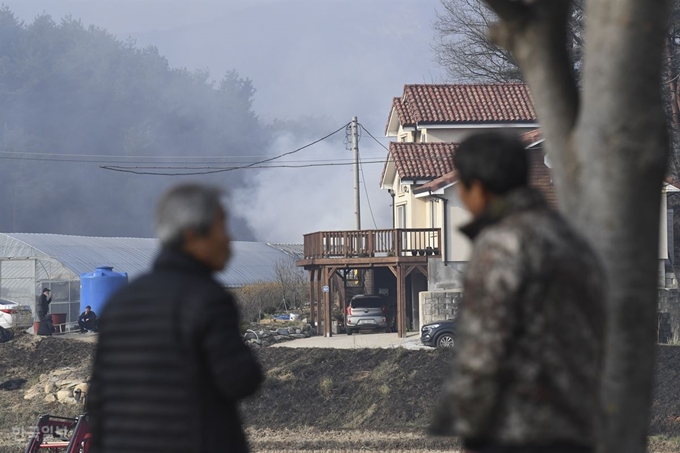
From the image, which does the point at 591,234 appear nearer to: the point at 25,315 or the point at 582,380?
the point at 582,380

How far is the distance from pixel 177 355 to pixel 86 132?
9135 cm

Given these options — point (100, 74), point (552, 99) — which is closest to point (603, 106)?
point (552, 99)

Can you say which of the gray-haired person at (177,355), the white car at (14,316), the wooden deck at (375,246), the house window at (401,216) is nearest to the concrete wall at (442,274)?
the wooden deck at (375,246)

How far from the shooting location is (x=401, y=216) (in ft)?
141

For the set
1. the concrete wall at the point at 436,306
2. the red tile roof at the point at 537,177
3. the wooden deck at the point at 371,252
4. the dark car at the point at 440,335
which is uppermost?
the red tile roof at the point at 537,177

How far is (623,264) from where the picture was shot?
4461mm

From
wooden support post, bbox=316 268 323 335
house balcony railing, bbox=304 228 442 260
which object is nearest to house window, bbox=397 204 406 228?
house balcony railing, bbox=304 228 442 260

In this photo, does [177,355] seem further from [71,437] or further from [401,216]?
[401,216]

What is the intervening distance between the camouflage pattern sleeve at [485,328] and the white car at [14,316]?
32316 millimetres

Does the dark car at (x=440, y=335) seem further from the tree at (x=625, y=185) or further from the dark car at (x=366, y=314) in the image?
the tree at (x=625, y=185)

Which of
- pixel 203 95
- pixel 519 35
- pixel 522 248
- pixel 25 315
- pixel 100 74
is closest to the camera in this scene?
pixel 522 248

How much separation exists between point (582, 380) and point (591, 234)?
1175 mm

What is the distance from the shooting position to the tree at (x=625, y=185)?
14.6ft

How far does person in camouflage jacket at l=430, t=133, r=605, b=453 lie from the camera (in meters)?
3.42
